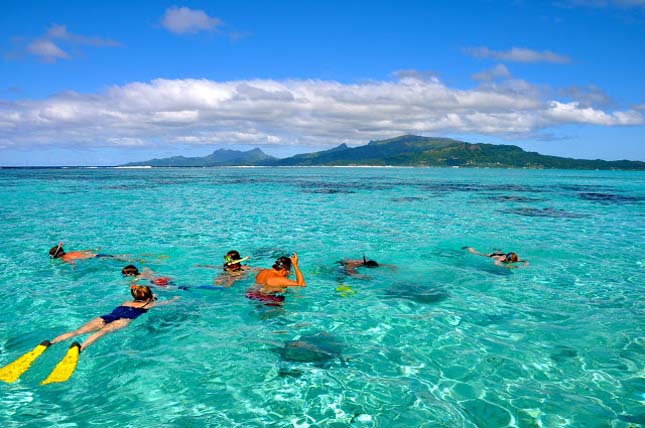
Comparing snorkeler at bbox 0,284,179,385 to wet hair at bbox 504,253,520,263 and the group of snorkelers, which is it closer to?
the group of snorkelers

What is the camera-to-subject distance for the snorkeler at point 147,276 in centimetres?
1521

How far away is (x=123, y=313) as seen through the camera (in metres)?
11.7

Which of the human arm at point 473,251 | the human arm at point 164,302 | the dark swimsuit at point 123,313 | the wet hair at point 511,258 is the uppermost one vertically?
the wet hair at point 511,258

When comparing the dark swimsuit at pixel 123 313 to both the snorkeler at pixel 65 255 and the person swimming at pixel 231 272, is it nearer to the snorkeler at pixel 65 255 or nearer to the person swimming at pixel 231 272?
the person swimming at pixel 231 272

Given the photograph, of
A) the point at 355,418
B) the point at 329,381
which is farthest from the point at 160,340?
the point at 355,418

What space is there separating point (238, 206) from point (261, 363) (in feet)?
111

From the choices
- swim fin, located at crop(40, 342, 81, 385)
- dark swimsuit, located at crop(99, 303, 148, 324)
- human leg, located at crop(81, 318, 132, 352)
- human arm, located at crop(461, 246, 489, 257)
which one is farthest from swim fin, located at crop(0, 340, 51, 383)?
human arm, located at crop(461, 246, 489, 257)

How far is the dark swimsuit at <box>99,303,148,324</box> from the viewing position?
11.4 m

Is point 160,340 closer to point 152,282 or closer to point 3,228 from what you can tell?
point 152,282

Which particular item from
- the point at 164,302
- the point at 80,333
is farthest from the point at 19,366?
the point at 164,302

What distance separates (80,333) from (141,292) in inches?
81.6

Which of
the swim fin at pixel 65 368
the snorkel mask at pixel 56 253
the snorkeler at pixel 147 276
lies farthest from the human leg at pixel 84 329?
the snorkel mask at pixel 56 253

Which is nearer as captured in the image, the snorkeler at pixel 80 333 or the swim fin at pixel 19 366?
the swim fin at pixel 19 366

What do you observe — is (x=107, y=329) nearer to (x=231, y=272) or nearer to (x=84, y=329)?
(x=84, y=329)
